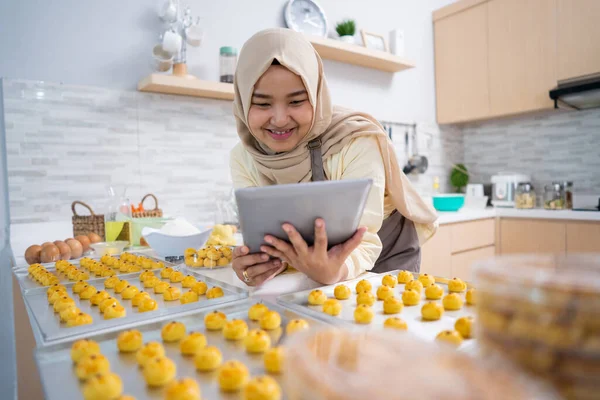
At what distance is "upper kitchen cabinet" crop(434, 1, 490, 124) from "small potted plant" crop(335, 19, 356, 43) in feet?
3.49

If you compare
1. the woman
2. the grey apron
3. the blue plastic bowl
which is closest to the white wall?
the blue plastic bowl

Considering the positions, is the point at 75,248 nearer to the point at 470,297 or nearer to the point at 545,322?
the point at 470,297

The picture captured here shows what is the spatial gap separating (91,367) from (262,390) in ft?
0.75

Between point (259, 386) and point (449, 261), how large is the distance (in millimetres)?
2550

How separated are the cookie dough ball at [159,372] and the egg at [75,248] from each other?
3.52 feet

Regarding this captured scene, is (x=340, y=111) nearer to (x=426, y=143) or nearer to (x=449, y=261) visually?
(x=449, y=261)

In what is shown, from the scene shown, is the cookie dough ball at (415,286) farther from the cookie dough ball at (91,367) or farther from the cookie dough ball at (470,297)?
the cookie dough ball at (91,367)

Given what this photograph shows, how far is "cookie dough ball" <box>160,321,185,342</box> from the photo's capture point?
633 millimetres

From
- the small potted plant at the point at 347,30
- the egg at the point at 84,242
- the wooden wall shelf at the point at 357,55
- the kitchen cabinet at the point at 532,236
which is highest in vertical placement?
the small potted plant at the point at 347,30

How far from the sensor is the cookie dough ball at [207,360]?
540 millimetres

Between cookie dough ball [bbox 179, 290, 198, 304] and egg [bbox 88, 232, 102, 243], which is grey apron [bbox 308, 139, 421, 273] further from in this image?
egg [bbox 88, 232, 102, 243]

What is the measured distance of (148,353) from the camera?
551 millimetres

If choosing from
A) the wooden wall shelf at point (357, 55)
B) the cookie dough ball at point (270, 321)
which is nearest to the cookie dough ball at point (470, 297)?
the cookie dough ball at point (270, 321)

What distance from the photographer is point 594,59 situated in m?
2.69
